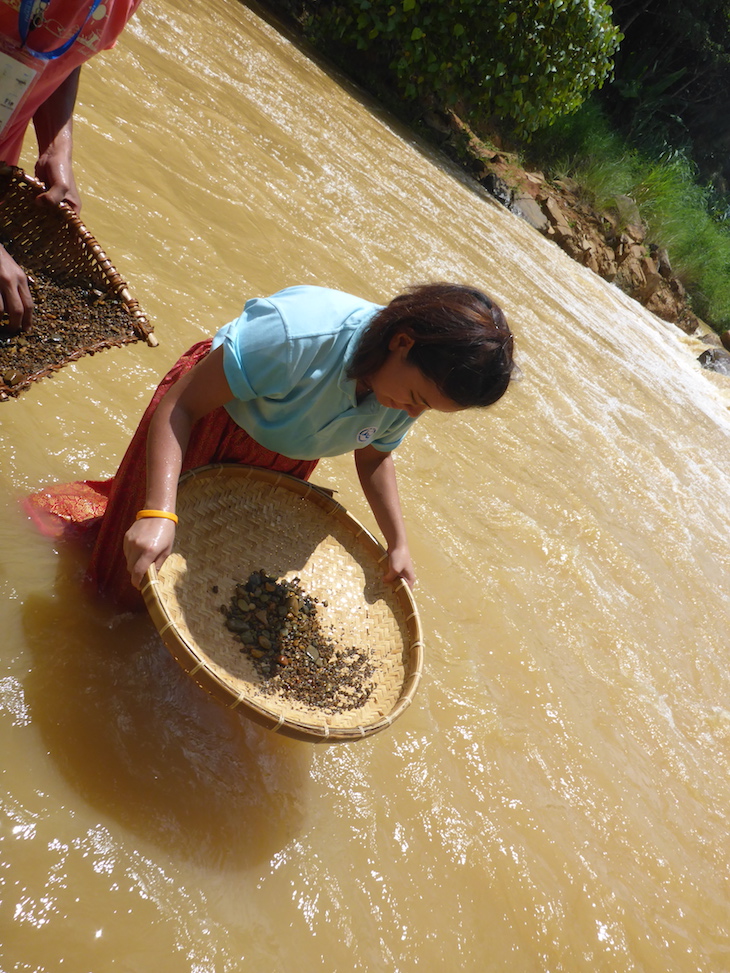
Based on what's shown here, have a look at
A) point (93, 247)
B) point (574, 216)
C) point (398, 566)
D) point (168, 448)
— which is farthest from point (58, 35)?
point (574, 216)

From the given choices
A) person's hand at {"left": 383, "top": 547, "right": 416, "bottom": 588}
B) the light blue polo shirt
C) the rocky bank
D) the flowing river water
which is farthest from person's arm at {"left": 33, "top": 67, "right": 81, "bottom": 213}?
the rocky bank

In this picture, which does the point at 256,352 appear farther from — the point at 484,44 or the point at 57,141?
the point at 484,44

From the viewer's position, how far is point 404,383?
5.04 feet

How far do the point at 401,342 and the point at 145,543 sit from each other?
1.96 feet

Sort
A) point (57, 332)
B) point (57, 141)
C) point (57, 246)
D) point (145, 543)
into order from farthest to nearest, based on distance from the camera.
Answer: point (57, 246) → point (57, 332) → point (57, 141) → point (145, 543)

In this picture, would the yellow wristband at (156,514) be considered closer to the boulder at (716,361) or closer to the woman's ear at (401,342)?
the woman's ear at (401,342)

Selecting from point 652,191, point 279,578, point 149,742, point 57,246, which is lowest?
point 149,742

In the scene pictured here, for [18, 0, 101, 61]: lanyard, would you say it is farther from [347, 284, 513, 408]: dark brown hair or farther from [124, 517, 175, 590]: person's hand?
[124, 517, 175, 590]: person's hand

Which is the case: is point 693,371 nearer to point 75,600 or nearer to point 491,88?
point 491,88

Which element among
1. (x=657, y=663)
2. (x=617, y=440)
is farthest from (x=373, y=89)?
(x=657, y=663)

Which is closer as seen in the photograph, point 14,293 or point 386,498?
point 14,293


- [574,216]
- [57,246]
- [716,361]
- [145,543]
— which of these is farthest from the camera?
[574,216]

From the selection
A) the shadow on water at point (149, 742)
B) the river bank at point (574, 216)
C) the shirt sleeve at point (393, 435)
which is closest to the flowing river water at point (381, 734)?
the shadow on water at point (149, 742)

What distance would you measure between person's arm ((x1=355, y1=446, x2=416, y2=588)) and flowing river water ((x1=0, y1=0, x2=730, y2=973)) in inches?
15.7
